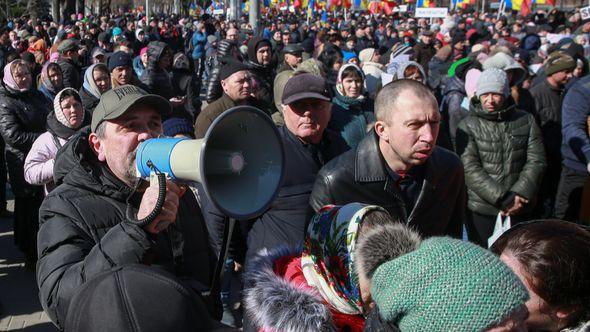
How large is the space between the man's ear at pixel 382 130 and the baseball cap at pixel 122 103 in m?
0.99

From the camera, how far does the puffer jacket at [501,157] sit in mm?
4473

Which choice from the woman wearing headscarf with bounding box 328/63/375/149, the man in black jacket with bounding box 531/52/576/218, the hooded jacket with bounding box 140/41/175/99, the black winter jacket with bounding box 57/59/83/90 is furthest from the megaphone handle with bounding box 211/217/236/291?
the black winter jacket with bounding box 57/59/83/90

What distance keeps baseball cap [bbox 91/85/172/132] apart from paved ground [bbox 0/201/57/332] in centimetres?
273

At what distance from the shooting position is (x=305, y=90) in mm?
3471

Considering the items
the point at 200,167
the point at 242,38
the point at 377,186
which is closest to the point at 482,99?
the point at 377,186

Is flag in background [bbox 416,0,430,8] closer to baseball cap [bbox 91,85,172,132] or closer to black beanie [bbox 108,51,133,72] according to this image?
black beanie [bbox 108,51,133,72]

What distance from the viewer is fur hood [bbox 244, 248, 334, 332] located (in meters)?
1.71

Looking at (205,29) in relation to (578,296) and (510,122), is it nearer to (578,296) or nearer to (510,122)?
(510,122)

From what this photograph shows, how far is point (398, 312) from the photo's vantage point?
4.44 ft

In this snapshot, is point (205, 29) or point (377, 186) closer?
point (377, 186)

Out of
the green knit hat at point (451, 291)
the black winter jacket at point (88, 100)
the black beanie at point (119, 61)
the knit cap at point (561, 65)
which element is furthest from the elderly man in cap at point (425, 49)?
the green knit hat at point (451, 291)

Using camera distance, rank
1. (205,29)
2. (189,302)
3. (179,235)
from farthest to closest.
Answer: (205,29) → (179,235) → (189,302)

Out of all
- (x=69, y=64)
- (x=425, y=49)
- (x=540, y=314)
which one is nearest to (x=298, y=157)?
(x=540, y=314)

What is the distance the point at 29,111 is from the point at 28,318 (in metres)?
1.87
